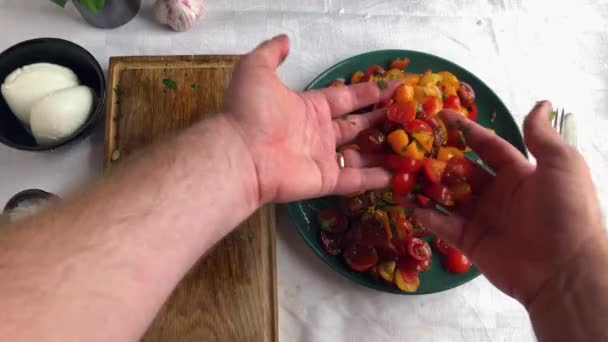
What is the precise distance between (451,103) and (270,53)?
1.22ft

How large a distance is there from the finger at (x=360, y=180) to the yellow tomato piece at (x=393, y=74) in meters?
0.20

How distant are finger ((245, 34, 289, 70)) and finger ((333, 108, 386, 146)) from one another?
7.1 inches

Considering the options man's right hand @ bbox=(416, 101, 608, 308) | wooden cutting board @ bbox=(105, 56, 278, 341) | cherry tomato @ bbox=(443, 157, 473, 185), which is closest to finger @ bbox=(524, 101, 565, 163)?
man's right hand @ bbox=(416, 101, 608, 308)

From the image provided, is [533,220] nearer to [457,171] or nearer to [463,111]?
[457,171]

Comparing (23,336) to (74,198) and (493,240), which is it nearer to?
(74,198)

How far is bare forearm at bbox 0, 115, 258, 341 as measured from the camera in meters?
0.48

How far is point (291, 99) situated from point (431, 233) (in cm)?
36

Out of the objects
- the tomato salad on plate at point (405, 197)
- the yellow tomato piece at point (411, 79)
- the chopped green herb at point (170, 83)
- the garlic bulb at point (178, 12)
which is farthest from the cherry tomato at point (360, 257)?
the garlic bulb at point (178, 12)

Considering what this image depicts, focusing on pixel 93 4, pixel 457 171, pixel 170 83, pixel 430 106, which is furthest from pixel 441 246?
pixel 93 4

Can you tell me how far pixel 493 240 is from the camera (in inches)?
29.5

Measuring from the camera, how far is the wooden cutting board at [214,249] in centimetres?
79

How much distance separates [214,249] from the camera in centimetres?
83

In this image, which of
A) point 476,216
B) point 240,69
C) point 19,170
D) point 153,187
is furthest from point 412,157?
point 19,170

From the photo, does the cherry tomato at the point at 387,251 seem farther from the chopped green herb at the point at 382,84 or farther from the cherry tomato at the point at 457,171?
the chopped green herb at the point at 382,84
